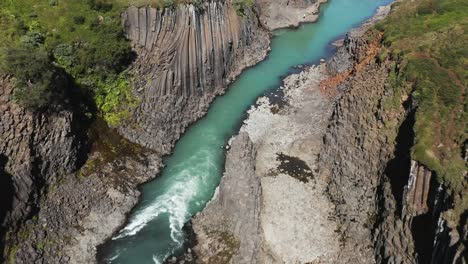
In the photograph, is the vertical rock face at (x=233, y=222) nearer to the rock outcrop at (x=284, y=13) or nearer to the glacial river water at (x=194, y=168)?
the glacial river water at (x=194, y=168)

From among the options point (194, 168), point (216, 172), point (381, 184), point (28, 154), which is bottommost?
point (381, 184)

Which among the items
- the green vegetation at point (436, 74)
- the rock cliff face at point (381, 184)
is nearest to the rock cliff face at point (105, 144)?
the rock cliff face at point (381, 184)

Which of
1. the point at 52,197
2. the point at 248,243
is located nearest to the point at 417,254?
the point at 248,243

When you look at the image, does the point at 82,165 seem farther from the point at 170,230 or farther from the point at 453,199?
the point at 453,199

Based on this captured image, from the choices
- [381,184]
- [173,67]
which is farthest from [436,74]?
[173,67]

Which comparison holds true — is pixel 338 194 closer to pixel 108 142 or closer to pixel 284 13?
pixel 108 142

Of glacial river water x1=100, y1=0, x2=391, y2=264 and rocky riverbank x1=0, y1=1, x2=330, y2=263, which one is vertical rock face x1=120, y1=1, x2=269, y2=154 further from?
glacial river water x1=100, y1=0, x2=391, y2=264

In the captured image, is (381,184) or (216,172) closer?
(381,184)
